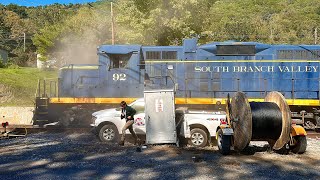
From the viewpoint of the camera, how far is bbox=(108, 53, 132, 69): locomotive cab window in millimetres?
14734

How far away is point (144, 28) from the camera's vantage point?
25766mm

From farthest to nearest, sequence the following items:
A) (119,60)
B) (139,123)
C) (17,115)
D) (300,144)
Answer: (17,115) < (119,60) < (139,123) < (300,144)

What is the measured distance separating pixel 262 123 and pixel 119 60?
25.7ft

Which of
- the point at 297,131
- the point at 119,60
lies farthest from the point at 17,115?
the point at 297,131

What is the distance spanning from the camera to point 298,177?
6969 mm

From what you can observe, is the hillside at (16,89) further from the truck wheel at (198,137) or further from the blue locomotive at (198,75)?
the truck wheel at (198,137)

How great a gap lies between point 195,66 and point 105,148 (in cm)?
655

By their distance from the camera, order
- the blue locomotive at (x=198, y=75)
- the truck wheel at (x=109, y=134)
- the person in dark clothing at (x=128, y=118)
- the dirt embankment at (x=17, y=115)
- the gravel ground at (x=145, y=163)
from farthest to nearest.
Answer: the dirt embankment at (x=17, y=115)
the blue locomotive at (x=198, y=75)
the truck wheel at (x=109, y=134)
the person in dark clothing at (x=128, y=118)
the gravel ground at (x=145, y=163)

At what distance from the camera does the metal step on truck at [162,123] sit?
1053 centimetres

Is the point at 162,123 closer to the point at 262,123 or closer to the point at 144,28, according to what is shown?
the point at 262,123

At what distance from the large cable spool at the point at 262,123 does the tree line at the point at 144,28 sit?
37.4ft

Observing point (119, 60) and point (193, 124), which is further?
point (119, 60)

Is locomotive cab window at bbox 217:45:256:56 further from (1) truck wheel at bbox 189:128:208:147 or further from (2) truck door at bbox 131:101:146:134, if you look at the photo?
(2) truck door at bbox 131:101:146:134

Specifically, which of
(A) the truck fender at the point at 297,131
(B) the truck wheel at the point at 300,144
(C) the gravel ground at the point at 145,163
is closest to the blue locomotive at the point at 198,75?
(C) the gravel ground at the point at 145,163
